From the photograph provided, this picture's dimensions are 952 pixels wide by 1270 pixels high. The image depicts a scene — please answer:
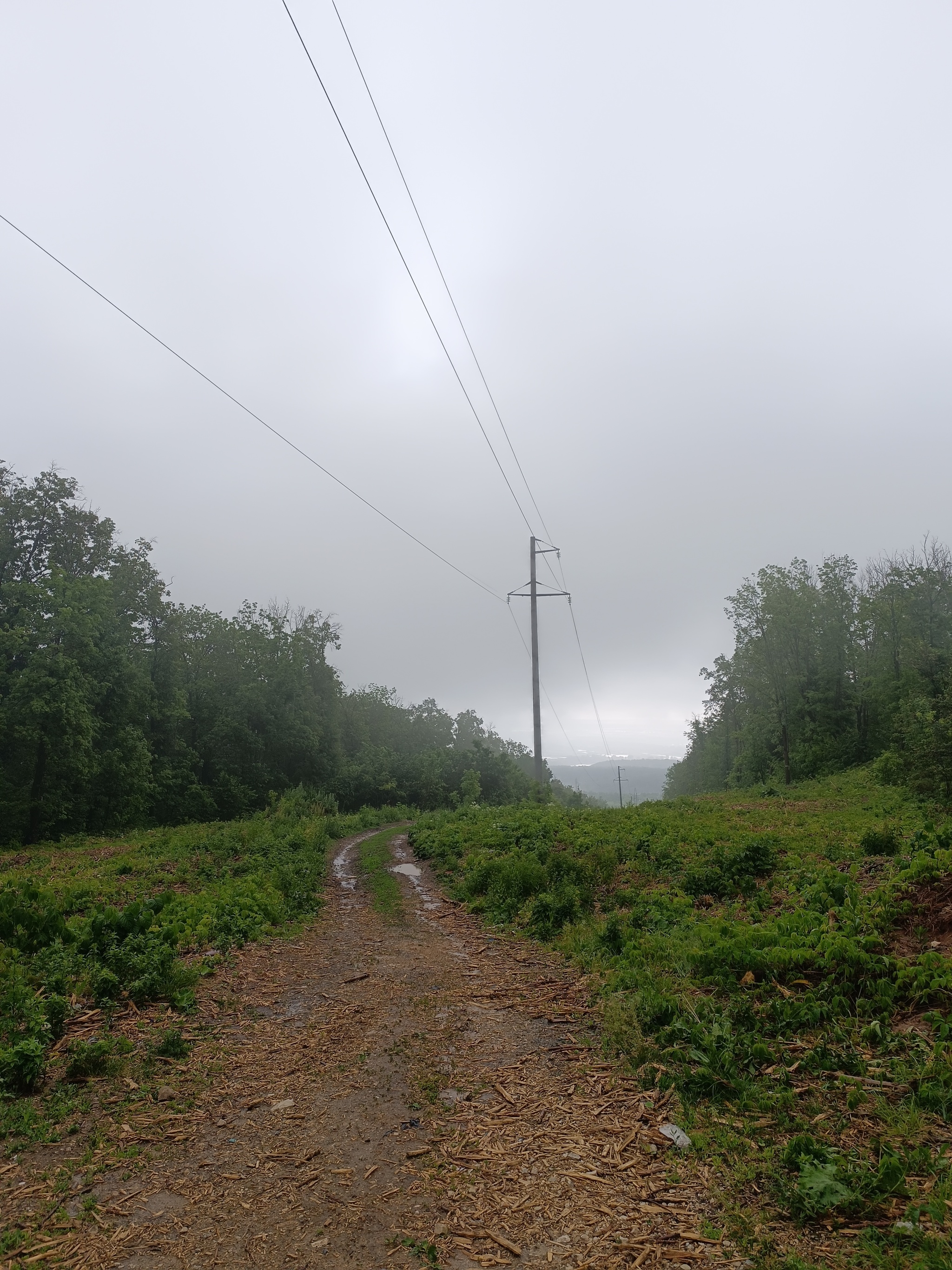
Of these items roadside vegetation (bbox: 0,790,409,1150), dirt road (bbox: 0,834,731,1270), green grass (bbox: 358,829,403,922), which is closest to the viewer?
dirt road (bbox: 0,834,731,1270)

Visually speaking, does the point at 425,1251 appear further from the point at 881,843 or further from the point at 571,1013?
the point at 881,843

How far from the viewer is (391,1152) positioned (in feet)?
14.9

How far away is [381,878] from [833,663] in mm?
41522

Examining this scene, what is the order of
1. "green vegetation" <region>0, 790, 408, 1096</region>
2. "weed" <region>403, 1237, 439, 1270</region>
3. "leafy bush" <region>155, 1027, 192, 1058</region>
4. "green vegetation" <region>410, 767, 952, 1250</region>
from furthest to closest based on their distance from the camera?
1. "leafy bush" <region>155, 1027, 192, 1058</region>
2. "green vegetation" <region>0, 790, 408, 1096</region>
3. "green vegetation" <region>410, 767, 952, 1250</region>
4. "weed" <region>403, 1237, 439, 1270</region>

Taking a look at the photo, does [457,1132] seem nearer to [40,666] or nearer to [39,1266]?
[39,1266]

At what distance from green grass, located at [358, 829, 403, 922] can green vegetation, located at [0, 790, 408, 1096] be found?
1329mm

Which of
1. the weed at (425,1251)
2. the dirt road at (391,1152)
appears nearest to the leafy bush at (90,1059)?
the dirt road at (391,1152)

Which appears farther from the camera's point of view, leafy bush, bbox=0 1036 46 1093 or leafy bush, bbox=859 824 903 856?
leafy bush, bbox=859 824 903 856

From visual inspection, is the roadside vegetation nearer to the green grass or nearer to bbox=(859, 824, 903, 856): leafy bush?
the green grass

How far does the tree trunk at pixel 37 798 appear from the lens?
31.0 metres

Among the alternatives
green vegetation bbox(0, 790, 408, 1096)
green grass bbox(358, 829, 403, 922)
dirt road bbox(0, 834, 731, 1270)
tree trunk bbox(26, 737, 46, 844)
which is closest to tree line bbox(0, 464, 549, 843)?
tree trunk bbox(26, 737, 46, 844)

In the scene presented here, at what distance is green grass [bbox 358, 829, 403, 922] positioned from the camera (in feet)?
43.9

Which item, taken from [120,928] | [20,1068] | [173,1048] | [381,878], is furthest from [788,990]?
[381,878]

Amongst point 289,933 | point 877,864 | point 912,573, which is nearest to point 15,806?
point 289,933
